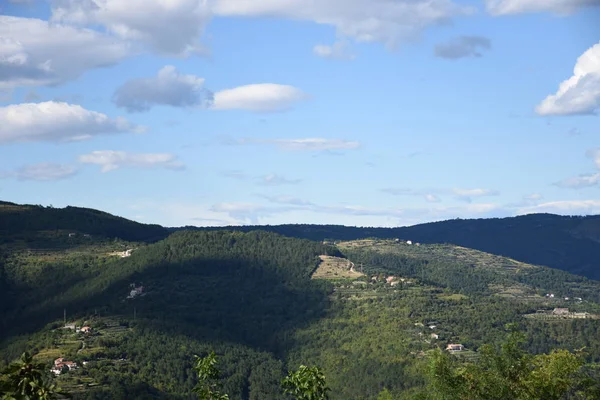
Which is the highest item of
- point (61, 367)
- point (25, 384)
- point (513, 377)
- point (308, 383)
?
point (25, 384)

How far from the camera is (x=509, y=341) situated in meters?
78.8

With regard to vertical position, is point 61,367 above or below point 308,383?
below

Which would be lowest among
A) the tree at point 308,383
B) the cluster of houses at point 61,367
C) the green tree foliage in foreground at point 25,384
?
the cluster of houses at point 61,367

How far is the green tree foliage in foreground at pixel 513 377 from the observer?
243ft

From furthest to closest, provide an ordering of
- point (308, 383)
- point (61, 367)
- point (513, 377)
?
point (61, 367), point (513, 377), point (308, 383)

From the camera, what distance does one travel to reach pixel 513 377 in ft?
254

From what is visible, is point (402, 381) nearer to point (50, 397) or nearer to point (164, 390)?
point (164, 390)

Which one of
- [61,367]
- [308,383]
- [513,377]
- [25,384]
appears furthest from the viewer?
[61,367]

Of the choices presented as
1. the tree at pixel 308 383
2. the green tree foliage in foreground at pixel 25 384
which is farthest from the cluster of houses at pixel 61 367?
the green tree foliage in foreground at pixel 25 384

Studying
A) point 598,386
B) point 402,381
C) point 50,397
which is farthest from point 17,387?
point 402,381

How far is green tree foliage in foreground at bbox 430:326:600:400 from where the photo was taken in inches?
2918

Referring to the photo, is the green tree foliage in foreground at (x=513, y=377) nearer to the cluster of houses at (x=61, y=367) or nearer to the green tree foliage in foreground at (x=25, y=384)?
the green tree foliage in foreground at (x=25, y=384)

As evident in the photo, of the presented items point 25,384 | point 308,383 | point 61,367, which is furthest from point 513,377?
point 61,367

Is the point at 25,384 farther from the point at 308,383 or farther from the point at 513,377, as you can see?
the point at 513,377
